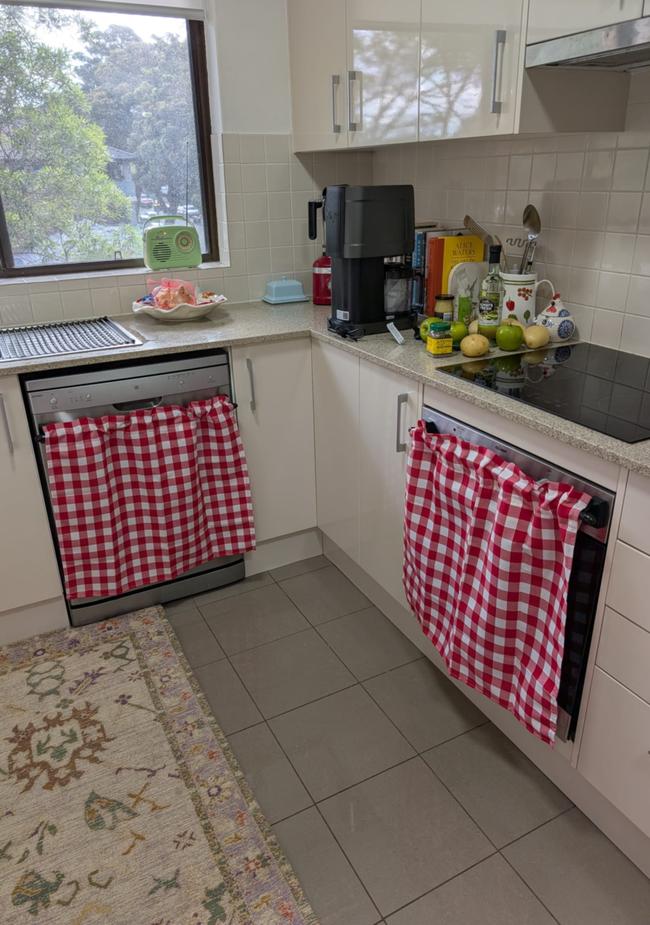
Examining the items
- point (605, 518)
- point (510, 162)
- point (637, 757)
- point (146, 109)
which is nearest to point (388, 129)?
point (510, 162)

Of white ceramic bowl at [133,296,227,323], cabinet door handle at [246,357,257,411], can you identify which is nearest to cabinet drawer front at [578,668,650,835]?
cabinet door handle at [246,357,257,411]

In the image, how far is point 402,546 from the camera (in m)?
1.93

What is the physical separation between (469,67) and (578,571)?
1.22 m

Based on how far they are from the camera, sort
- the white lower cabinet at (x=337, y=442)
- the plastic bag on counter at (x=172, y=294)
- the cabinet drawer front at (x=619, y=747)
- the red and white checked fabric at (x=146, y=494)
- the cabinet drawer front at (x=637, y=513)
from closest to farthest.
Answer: the cabinet drawer front at (x=637, y=513) → the cabinet drawer front at (x=619, y=747) → the red and white checked fabric at (x=146, y=494) → the white lower cabinet at (x=337, y=442) → the plastic bag on counter at (x=172, y=294)

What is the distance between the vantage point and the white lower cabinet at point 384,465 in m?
1.81

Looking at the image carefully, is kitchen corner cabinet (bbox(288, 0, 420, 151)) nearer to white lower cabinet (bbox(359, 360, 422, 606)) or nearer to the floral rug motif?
white lower cabinet (bbox(359, 360, 422, 606))

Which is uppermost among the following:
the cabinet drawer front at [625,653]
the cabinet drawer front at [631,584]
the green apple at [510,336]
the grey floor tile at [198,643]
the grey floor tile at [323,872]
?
the green apple at [510,336]

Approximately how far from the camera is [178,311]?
89.1 inches

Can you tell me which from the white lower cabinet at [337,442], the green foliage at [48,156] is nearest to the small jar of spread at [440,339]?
the white lower cabinet at [337,442]

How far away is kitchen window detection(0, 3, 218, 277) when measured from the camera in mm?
2188

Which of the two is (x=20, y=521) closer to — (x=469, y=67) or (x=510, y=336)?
(x=510, y=336)

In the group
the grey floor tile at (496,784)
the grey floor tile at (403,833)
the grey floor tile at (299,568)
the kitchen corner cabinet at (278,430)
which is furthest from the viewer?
the grey floor tile at (299,568)

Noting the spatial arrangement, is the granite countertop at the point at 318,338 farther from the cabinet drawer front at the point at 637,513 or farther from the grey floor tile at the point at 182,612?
the grey floor tile at the point at 182,612

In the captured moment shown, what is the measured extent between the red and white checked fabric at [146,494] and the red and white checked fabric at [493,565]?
73 cm
